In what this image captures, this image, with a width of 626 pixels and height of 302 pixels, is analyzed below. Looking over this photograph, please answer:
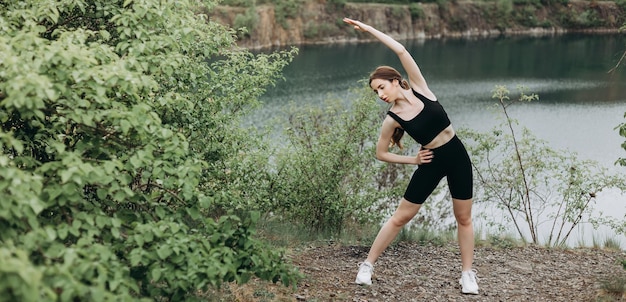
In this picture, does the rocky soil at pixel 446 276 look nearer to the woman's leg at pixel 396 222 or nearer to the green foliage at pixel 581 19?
the woman's leg at pixel 396 222

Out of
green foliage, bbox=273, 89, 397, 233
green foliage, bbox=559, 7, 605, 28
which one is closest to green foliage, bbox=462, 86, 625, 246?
green foliage, bbox=273, 89, 397, 233

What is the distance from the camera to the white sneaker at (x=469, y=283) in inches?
224

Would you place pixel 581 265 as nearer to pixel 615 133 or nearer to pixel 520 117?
pixel 615 133

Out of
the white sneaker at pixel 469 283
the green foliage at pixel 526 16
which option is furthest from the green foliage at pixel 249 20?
the white sneaker at pixel 469 283

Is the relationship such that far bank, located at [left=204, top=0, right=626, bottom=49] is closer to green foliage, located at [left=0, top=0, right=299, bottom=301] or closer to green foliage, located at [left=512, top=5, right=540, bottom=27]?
green foliage, located at [left=512, top=5, right=540, bottom=27]

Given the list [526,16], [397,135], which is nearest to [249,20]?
[526,16]

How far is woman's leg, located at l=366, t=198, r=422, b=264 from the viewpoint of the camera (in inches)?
219

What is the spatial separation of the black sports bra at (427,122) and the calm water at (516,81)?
7.08 metres

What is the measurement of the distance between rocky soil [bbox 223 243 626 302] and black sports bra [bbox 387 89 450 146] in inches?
55.1

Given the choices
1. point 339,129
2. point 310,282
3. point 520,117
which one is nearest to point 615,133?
point 520,117

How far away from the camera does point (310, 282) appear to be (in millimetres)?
5988

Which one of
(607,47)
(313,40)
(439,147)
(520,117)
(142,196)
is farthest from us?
(313,40)

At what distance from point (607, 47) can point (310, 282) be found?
55150 mm

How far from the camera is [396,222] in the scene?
18.5ft
